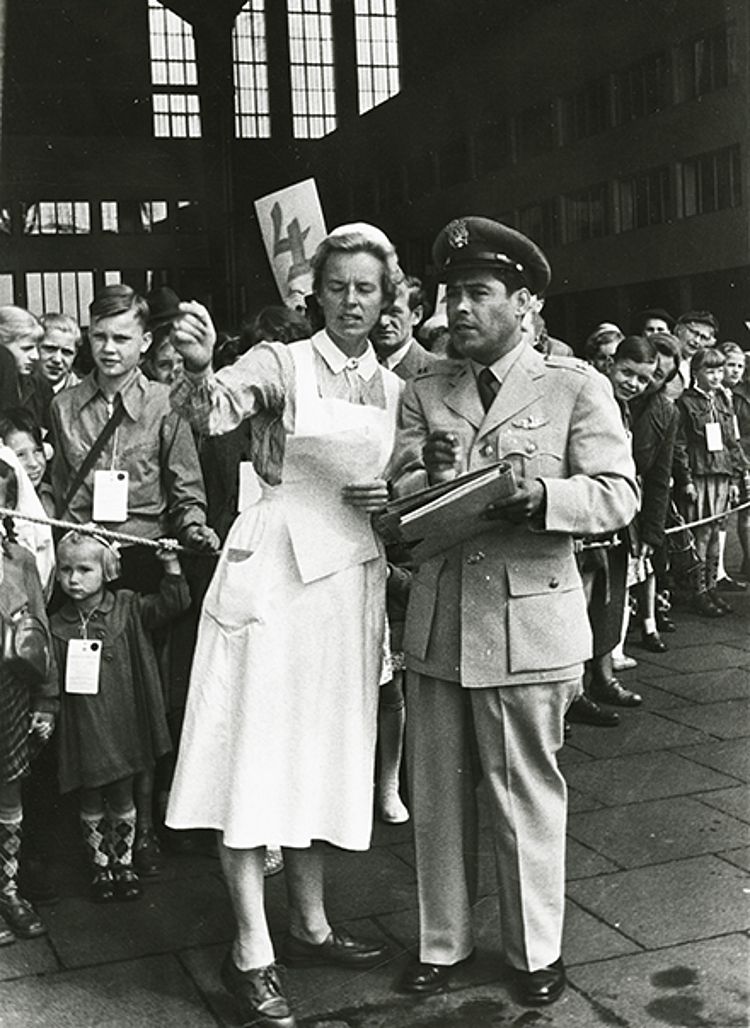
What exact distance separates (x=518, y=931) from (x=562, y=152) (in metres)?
5.39

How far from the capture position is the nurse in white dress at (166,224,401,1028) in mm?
3020

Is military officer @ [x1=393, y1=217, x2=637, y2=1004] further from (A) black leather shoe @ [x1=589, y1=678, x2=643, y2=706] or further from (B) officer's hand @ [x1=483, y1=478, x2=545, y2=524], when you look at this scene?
(A) black leather shoe @ [x1=589, y1=678, x2=643, y2=706]

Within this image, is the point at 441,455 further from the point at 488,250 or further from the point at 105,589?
the point at 105,589

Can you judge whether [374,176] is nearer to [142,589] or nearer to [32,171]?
[32,171]

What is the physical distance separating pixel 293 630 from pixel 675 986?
1.27 metres

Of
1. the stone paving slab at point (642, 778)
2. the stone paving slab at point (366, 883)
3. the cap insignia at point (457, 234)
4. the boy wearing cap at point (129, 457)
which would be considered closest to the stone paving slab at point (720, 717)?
the stone paving slab at point (642, 778)

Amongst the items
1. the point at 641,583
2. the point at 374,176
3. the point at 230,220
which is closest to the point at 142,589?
the point at 230,220

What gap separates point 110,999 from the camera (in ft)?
10.0

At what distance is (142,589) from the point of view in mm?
4016

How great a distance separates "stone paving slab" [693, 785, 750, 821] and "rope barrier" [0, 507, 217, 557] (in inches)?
78.2

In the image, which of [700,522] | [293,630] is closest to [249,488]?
[293,630]

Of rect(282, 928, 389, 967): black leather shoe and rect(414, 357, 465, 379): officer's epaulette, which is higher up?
rect(414, 357, 465, 379): officer's epaulette

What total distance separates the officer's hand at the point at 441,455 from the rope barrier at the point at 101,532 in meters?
1.13

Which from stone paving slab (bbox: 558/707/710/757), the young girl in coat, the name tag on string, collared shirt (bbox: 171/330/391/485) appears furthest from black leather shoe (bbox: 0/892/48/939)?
the name tag on string
